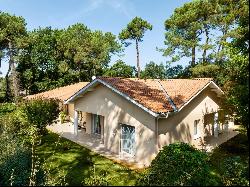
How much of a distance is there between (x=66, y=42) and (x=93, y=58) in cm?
590

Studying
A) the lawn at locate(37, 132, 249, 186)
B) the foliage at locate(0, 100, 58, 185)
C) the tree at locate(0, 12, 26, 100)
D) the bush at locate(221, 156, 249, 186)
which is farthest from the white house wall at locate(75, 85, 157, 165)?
the tree at locate(0, 12, 26, 100)

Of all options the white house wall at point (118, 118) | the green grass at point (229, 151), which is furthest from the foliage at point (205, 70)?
the white house wall at point (118, 118)

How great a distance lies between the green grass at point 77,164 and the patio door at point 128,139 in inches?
74.6

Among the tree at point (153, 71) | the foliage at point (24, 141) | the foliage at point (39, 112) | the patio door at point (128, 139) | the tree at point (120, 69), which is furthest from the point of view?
the tree at point (153, 71)

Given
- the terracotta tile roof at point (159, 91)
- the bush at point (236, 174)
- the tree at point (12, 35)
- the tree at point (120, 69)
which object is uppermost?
the tree at point (12, 35)

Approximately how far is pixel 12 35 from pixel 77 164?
42.0m

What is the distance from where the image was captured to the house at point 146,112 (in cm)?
1936

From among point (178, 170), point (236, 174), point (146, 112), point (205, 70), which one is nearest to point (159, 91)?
A: point (146, 112)

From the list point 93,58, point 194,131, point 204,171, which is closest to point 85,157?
point 194,131

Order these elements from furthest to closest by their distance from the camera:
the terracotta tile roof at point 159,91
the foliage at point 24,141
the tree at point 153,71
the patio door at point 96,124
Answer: the tree at point 153,71 < the patio door at point 96,124 < the terracotta tile roof at point 159,91 < the foliage at point 24,141

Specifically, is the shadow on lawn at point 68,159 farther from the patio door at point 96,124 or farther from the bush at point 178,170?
the bush at point 178,170

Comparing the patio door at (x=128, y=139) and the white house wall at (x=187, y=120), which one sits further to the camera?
the patio door at (x=128, y=139)

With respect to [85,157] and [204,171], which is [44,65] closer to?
[85,157]

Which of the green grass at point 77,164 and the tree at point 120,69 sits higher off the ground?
the tree at point 120,69
